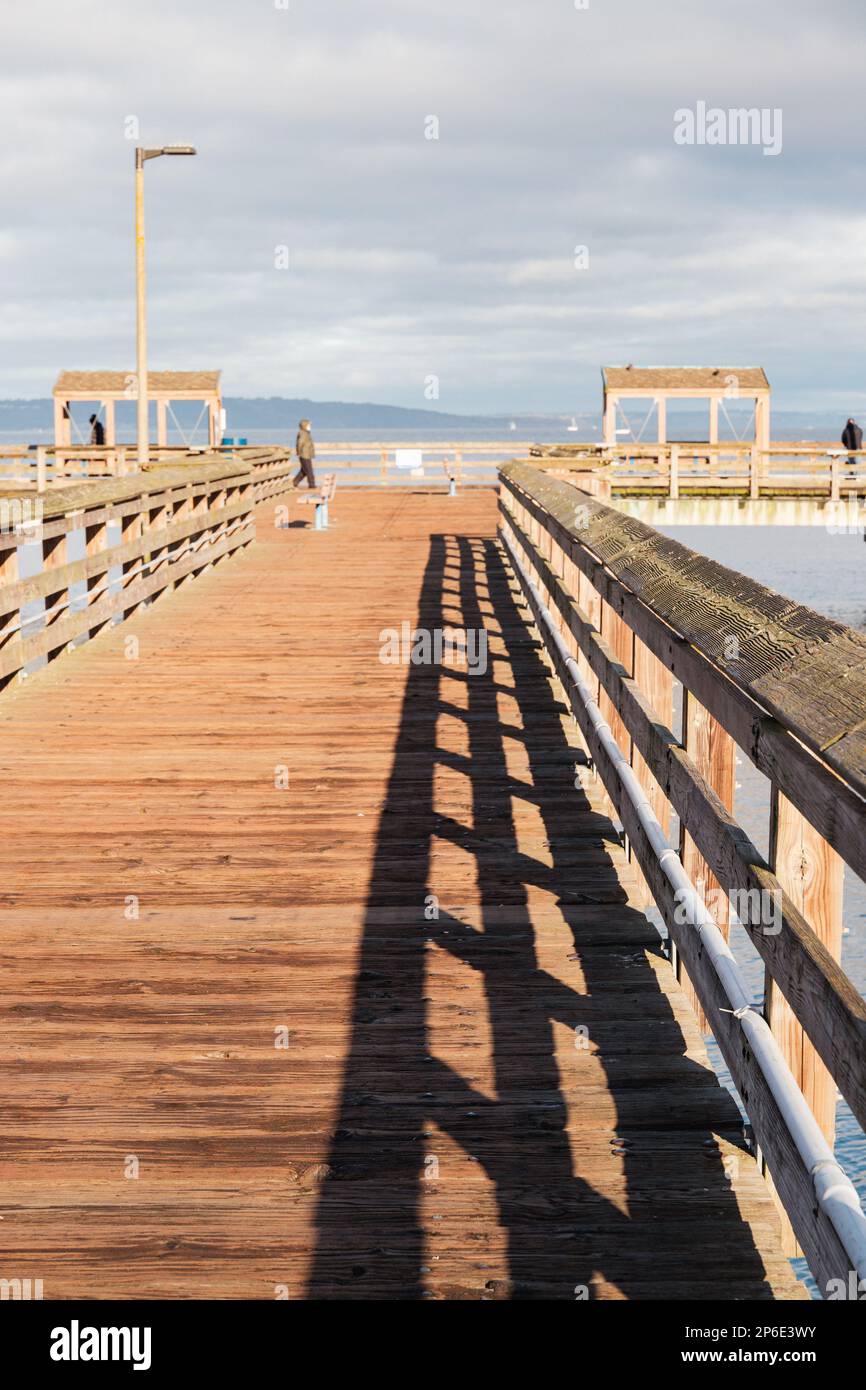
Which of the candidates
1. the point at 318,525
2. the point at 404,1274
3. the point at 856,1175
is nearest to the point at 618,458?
the point at 318,525

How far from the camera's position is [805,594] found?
85.7 m

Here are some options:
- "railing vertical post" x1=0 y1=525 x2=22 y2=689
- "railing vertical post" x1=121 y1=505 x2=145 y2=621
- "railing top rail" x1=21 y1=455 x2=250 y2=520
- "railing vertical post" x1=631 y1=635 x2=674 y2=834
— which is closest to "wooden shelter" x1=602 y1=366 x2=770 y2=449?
"railing top rail" x1=21 y1=455 x2=250 y2=520

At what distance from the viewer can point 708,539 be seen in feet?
510

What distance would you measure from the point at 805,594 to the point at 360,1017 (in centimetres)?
8348

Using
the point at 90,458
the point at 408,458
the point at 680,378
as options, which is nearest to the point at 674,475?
the point at 408,458

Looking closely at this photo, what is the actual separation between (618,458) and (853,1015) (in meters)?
45.8

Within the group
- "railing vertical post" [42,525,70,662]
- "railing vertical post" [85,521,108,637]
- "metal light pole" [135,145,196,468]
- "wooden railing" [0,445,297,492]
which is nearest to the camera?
"railing vertical post" [42,525,70,662]

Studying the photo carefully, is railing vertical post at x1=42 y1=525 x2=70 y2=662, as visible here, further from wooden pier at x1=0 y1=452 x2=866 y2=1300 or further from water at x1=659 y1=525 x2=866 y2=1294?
water at x1=659 y1=525 x2=866 y2=1294

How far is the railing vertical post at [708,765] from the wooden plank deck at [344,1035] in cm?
41

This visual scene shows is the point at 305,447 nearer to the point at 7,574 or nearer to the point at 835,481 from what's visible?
the point at 835,481

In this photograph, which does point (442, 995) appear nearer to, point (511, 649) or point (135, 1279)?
point (135, 1279)

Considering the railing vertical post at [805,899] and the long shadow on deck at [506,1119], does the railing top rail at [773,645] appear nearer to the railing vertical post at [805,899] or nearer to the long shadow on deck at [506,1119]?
the railing vertical post at [805,899]

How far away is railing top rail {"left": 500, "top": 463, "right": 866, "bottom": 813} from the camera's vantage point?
2.77m

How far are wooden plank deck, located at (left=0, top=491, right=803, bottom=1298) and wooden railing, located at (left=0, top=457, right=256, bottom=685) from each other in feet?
4.30
